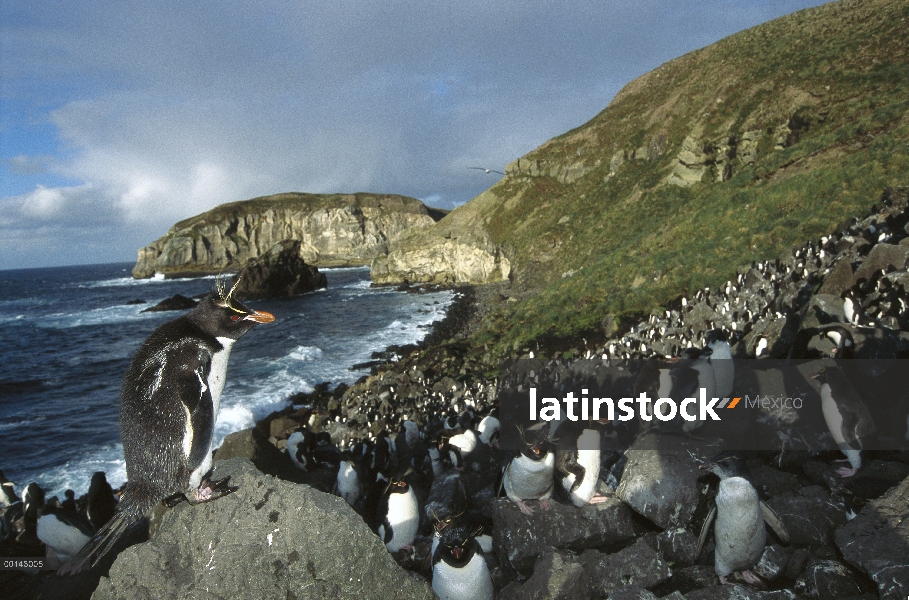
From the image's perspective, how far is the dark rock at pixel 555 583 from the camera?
191 inches

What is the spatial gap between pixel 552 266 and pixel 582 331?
28.8m

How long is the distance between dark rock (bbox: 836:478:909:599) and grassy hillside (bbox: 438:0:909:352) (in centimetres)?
1502

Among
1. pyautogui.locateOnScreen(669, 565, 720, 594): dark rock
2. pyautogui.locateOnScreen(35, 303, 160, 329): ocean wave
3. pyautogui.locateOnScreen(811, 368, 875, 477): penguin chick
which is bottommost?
pyautogui.locateOnScreen(35, 303, 160, 329): ocean wave

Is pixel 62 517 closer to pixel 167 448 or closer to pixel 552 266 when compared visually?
pixel 167 448

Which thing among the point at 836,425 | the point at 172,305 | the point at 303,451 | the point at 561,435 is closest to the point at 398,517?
the point at 561,435

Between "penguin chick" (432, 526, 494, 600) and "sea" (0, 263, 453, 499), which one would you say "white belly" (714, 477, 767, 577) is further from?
"sea" (0, 263, 453, 499)

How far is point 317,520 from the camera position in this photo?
13.2 ft

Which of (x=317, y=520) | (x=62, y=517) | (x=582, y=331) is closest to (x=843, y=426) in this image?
(x=317, y=520)

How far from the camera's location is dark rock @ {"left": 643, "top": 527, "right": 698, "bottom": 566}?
17.8 feet

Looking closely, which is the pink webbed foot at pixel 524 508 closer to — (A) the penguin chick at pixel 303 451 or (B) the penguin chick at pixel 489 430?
(B) the penguin chick at pixel 489 430

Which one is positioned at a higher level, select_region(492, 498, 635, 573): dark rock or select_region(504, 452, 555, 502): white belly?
select_region(504, 452, 555, 502): white belly

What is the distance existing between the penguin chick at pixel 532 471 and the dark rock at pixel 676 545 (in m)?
1.44

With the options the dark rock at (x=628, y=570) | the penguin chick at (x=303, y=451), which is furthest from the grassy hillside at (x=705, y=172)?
the dark rock at (x=628, y=570)

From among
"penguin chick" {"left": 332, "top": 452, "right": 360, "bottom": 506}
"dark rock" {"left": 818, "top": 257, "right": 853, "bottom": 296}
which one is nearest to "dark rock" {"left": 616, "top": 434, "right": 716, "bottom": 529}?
"penguin chick" {"left": 332, "top": 452, "right": 360, "bottom": 506}
